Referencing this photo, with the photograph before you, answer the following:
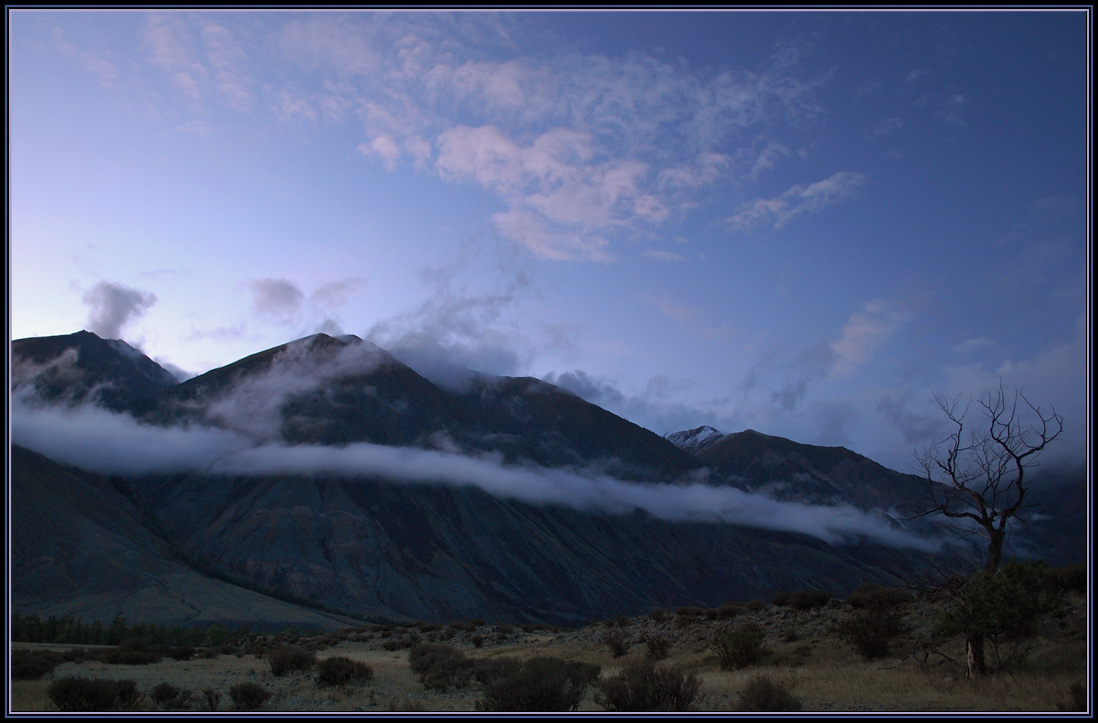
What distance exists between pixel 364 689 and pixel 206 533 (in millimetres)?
214338

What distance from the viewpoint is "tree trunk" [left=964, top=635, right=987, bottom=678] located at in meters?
15.8

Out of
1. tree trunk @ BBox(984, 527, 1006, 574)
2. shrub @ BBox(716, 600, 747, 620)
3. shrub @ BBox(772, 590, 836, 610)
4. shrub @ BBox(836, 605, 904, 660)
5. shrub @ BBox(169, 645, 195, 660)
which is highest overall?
tree trunk @ BBox(984, 527, 1006, 574)

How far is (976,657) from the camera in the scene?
52.5 feet

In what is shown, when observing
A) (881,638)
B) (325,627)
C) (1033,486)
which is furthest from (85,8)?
(325,627)

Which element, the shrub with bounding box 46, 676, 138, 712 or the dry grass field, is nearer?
the shrub with bounding box 46, 676, 138, 712

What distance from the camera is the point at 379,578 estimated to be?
18562cm

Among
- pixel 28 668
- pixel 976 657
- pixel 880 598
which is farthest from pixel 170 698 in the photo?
pixel 880 598

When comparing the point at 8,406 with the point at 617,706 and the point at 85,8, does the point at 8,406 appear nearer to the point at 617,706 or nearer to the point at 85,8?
the point at 85,8

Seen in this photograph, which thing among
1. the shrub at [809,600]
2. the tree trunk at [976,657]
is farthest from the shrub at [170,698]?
the shrub at [809,600]

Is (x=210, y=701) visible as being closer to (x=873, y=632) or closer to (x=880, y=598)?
(x=873, y=632)

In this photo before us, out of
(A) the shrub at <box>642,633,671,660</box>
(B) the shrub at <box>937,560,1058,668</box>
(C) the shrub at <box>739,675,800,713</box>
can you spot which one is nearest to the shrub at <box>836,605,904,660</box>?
(B) the shrub at <box>937,560,1058,668</box>

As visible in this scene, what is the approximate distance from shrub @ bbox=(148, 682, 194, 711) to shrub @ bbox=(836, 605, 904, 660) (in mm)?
20536

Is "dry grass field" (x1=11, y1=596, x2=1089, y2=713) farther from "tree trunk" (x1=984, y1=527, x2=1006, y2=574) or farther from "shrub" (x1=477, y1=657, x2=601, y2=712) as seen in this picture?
"tree trunk" (x1=984, y1=527, x2=1006, y2=574)

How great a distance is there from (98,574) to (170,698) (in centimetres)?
15090
